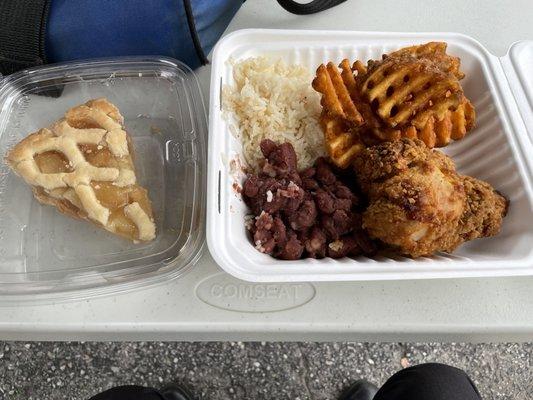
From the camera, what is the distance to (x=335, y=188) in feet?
2.87

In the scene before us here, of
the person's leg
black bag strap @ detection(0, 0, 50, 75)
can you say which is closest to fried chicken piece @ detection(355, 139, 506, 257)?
black bag strap @ detection(0, 0, 50, 75)

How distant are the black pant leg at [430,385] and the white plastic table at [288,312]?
0.28 metres

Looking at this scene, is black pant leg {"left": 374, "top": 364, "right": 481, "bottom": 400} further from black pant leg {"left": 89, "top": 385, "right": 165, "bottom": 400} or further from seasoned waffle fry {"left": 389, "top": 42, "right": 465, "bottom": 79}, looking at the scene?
seasoned waffle fry {"left": 389, "top": 42, "right": 465, "bottom": 79}

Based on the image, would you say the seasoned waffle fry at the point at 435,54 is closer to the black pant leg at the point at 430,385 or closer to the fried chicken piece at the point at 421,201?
the fried chicken piece at the point at 421,201

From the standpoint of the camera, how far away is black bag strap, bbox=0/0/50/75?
0.90 metres

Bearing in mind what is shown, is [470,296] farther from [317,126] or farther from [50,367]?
[50,367]

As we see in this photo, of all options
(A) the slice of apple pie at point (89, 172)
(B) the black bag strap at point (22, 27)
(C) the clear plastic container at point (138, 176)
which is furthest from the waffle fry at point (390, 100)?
(B) the black bag strap at point (22, 27)

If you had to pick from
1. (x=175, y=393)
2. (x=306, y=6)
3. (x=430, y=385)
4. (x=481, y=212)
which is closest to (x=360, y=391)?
(x=430, y=385)

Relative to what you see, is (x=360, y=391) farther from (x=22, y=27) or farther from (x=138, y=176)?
(x=22, y=27)

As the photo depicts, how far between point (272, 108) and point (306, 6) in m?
0.28

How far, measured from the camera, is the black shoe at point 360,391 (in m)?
1.31

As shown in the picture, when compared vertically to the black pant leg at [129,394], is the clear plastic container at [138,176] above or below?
above

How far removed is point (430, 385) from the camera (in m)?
1.11

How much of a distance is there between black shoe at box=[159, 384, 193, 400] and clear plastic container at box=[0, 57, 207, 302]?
1.88 feet
